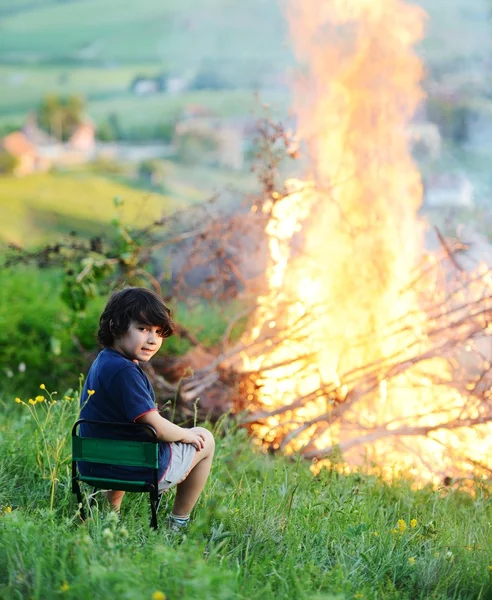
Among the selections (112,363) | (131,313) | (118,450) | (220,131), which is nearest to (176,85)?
(220,131)

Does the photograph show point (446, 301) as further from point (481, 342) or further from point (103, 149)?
point (103, 149)

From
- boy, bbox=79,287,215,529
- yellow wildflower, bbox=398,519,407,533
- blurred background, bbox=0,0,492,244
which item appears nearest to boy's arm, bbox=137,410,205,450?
boy, bbox=79,287,215,529

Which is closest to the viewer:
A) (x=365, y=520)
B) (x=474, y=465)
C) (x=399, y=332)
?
(x=365, y=520)

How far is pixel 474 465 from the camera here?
16.8 ft

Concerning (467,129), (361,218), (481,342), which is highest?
(467,129)

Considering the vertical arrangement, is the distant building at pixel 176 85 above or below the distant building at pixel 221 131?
above

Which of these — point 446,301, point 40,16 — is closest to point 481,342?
point 446,301

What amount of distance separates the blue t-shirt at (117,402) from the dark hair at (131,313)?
10cm

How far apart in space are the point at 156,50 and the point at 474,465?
31.4 ft

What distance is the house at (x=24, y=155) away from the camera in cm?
1223

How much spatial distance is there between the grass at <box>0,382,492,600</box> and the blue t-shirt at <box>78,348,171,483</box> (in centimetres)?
20

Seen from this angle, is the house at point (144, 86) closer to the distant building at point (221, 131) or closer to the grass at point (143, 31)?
the grass at point (143, 31)

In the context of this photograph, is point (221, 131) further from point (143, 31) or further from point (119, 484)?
point (119, 484)

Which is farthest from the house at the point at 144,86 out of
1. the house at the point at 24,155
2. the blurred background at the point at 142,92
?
the house at the point at 24,155
